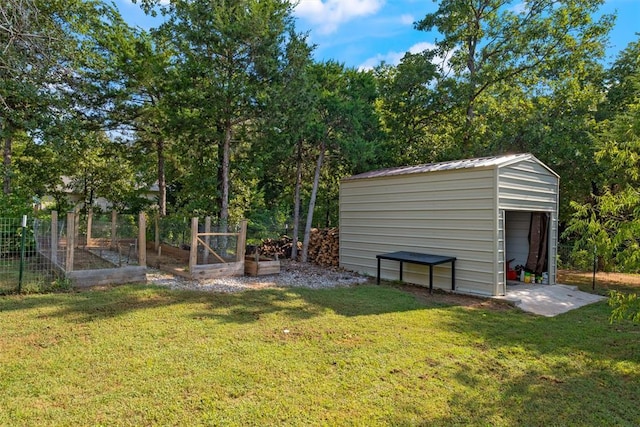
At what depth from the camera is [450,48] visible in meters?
12.8

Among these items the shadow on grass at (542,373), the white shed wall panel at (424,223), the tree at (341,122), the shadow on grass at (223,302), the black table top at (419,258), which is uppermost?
the tree at (341,122)

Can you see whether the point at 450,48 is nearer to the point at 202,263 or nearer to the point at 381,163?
the point at 381,163

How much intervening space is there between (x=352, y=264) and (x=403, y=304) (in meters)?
3.56

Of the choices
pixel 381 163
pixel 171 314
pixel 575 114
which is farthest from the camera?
pixel 381 163

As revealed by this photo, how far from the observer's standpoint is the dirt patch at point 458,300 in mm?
6205

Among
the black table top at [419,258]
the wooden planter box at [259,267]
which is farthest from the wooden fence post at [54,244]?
the black table top at [419,258]

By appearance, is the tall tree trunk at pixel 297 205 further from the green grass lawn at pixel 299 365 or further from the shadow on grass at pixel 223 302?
the green grass lawn at pixel 299 365

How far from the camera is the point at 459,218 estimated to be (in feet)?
23.3

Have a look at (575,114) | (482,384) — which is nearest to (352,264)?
(482,384)

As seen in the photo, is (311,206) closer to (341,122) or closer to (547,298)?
(341,122)

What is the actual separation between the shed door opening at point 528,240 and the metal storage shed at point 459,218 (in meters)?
0.02

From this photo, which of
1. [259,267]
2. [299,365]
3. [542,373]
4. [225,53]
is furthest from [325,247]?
[542,373]

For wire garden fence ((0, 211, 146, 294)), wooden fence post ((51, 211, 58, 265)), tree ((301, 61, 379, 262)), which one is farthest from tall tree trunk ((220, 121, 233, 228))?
wooden fence post ((51, 211, 58, 265))

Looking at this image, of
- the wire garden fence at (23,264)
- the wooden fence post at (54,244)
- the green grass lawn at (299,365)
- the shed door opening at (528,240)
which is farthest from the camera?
the shed door opening at (528,240)
